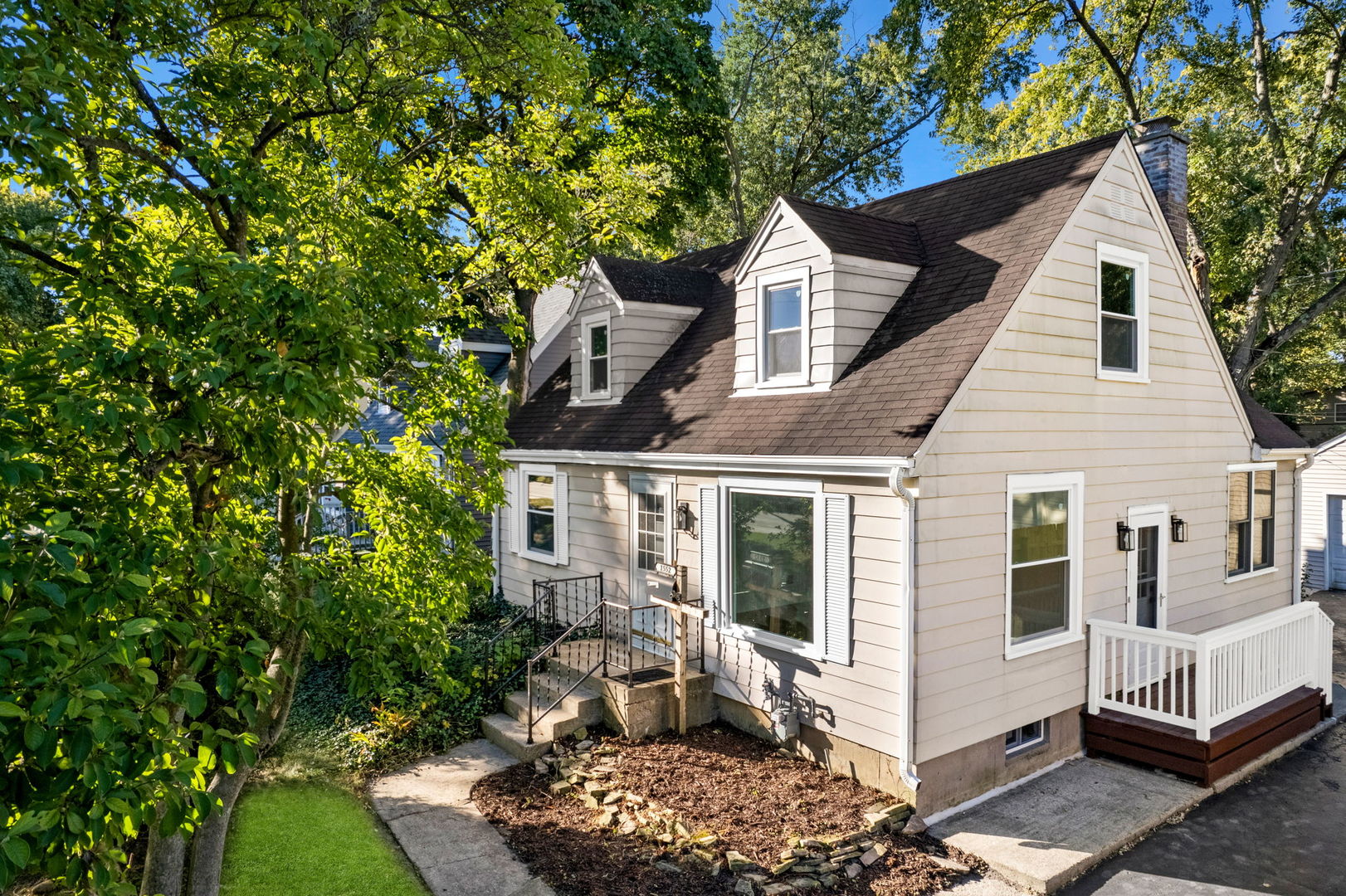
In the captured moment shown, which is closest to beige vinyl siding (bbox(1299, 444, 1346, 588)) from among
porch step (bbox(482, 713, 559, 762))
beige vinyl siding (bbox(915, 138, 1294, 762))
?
beige vinyl siding (bbox(915, 138, 1294, 762))

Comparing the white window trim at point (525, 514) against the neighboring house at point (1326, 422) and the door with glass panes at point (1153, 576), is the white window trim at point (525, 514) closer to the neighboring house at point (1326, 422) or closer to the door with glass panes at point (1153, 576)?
the door with glass panes at point (1153, 576)

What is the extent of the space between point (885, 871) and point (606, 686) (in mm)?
4098

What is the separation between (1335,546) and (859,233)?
713 inches

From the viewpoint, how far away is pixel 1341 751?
Answer: 9750 mm

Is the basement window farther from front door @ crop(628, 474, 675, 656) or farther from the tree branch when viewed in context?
the tree branch

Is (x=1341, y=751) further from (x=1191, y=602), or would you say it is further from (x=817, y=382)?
(x=817, y=382)

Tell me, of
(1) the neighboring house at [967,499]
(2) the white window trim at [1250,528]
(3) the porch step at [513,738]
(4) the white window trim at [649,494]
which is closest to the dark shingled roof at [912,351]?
(1) the neighboring house at [967,499]

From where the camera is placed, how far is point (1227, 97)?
61.6ft

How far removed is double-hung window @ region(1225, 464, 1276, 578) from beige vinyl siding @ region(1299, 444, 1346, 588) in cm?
823

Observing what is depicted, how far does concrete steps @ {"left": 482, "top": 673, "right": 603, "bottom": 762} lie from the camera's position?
9289 millimetres

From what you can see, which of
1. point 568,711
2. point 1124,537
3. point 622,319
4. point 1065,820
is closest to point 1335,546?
point 1124,537

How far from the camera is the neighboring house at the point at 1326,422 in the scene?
1119 inches

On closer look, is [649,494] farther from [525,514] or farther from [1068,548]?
[1068,548]

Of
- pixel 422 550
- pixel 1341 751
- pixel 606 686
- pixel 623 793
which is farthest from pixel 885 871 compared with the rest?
pixel 1341 751
